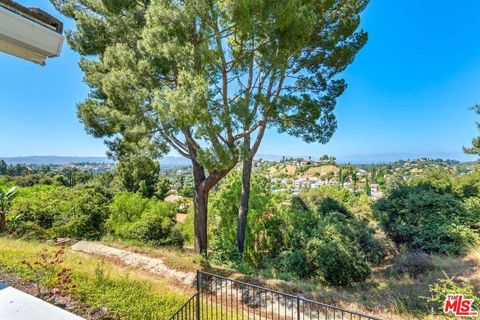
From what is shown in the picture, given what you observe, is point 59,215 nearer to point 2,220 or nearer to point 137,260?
point 2,220

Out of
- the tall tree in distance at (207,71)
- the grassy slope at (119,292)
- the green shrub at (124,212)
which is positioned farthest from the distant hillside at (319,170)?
the grassy slope at (119,292)

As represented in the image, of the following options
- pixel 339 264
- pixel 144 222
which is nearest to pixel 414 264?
pixel 339 264

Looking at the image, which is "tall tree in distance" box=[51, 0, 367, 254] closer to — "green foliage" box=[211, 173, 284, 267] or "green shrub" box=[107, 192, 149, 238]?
"green foliage" box=[211, 173, 284, 267]

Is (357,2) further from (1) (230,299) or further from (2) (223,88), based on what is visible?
(1) (230,299)

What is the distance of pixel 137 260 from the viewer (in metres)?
6.95

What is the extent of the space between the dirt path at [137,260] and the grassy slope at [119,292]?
385mm

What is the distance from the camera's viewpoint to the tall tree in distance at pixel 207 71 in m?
5.55

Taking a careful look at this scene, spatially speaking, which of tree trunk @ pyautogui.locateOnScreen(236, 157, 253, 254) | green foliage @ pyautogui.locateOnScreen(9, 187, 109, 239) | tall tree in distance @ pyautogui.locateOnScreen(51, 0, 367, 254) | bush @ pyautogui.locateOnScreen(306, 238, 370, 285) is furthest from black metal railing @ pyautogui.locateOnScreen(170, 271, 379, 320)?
green foliage @ pyautogui.locateOnScreen(9, 187, 109, 239)

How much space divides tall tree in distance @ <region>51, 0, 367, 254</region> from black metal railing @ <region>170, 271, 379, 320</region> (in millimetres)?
2544

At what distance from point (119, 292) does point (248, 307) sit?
2.26 meters

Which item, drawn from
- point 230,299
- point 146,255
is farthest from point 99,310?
point 146,255

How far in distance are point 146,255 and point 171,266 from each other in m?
1.16

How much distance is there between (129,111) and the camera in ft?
21.2

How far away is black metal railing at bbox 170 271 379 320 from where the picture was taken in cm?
418
